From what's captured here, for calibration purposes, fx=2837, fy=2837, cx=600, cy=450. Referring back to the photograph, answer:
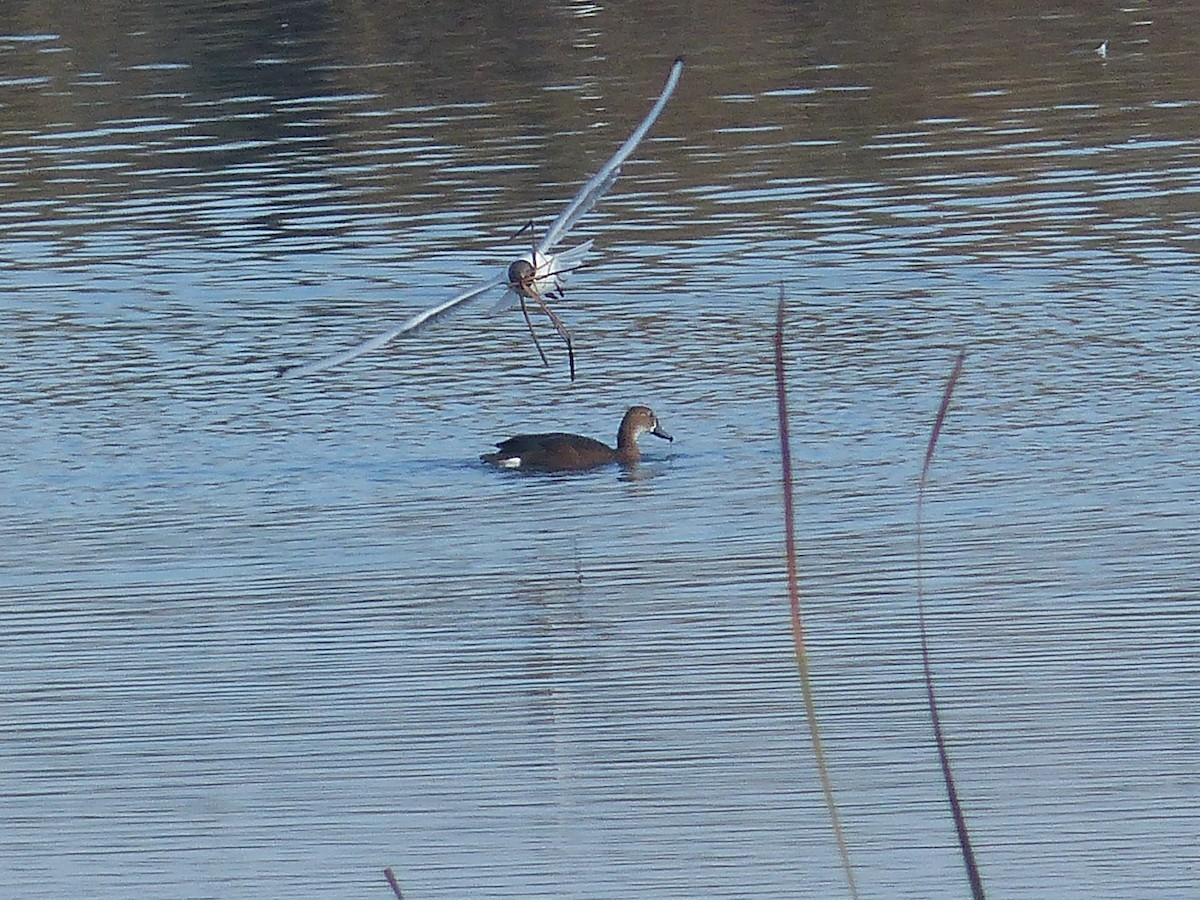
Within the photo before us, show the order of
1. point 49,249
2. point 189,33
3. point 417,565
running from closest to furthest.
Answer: point 417,565 < point 49,249 < point 189,33

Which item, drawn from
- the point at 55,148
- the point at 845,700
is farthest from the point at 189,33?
the point at 845,700

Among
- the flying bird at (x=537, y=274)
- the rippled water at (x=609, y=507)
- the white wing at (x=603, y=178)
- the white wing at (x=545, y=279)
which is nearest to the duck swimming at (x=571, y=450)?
the rippled water at (x=609, y=507)

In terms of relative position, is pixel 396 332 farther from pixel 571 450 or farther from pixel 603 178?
pixel 571 450

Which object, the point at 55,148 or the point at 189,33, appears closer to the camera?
the point at 55,148

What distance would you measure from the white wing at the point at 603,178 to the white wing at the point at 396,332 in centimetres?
23

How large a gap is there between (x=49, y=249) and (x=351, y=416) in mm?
4886

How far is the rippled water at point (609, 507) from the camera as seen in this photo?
22.1ft

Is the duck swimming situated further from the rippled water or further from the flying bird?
the flying bird

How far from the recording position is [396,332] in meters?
5.79

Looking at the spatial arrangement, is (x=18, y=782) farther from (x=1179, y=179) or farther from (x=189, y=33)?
(x=189, y=33)

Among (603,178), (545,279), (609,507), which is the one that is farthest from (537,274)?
(609,507)

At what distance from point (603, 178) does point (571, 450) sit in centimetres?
536

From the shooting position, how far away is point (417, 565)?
931 centimetres

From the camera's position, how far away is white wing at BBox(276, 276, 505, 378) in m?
5.57
